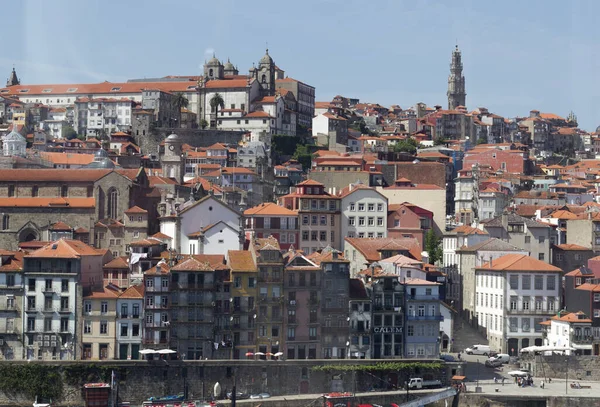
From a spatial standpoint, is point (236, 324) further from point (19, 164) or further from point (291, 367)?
point (19, 164)

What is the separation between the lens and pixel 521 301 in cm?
6150

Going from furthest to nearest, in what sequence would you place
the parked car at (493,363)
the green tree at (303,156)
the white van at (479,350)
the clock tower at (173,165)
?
the green tree at (303,156) < the clock tower at (173,165) < the white van at (479,350) < the parked car at (493,363)

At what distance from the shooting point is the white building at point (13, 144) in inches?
3745

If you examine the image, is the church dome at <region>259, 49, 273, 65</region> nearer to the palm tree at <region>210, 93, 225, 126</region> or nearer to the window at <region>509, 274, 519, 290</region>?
the palm tree at <region>210, 93, 225, 126</region>

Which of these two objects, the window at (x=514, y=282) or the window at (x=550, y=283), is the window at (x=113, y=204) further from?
the window at (x=550, y=283)

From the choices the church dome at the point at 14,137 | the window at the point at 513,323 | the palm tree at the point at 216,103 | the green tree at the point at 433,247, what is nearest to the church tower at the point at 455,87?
the palm tree at the point at 216,103

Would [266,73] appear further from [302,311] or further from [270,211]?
[302,311]

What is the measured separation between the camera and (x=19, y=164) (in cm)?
8550

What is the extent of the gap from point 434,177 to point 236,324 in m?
31.2

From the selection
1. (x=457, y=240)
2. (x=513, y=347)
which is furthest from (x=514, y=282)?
(x=457, y=240)

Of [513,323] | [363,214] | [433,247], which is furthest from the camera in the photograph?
[433,247]

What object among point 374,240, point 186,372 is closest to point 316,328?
point 186,372

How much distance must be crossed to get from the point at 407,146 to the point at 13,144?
98.3 feet

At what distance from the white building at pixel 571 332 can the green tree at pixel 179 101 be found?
5493 cm
